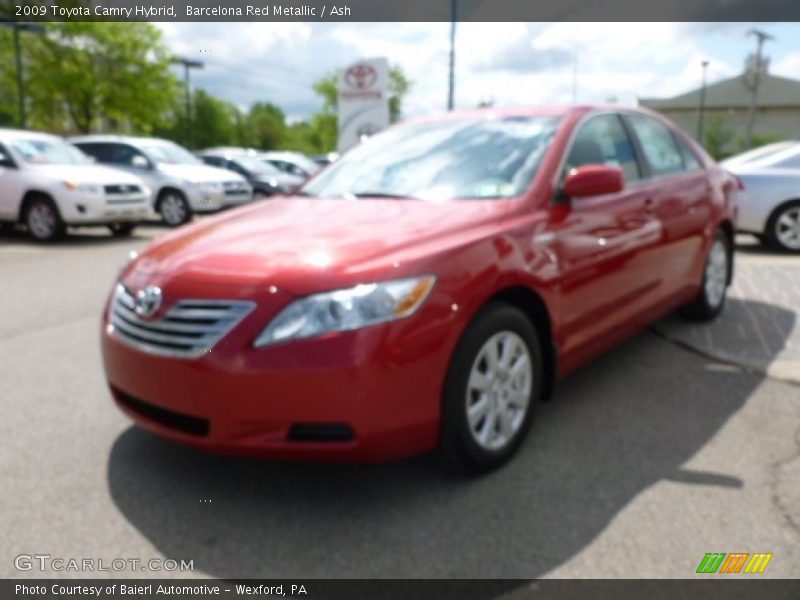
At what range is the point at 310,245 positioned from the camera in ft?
9.30

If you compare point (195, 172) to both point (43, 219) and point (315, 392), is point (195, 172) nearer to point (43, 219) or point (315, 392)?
point (43, 219)

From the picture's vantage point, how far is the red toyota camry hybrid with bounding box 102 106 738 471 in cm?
251

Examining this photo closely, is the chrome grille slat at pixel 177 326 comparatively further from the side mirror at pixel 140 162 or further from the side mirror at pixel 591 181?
the side mirror at pixel 140 162

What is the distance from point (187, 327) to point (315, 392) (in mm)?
545

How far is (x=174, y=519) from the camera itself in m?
2.66

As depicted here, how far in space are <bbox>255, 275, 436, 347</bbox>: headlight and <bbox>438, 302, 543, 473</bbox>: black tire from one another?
329 millimetres

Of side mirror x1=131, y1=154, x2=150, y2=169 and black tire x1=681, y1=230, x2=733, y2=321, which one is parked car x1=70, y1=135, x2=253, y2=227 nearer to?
side mirror x1=131, y1=154, x2=150, y2=169

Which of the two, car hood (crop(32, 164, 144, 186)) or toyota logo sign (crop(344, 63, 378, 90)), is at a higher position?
toyota logo sign (crop(344, 63, 378, 90))

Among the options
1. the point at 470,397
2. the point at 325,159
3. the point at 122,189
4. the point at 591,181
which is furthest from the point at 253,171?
the point at 470,397

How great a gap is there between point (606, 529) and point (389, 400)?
2.95 feet

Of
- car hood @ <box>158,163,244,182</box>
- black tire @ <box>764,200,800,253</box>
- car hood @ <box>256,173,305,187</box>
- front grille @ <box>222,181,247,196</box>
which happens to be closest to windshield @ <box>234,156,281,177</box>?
car hood @ <box>256,173,305,187</box>

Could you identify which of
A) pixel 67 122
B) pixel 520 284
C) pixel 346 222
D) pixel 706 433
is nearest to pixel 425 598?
pixel 520 284

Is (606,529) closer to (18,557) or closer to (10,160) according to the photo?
(18,557)

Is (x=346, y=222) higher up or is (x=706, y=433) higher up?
(x=346, y=222)
